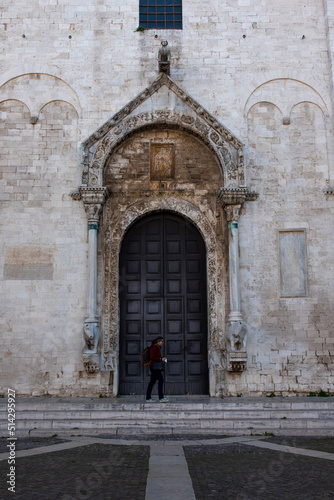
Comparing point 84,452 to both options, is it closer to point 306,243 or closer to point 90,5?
point 306,243

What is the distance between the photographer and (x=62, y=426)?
9008 mm

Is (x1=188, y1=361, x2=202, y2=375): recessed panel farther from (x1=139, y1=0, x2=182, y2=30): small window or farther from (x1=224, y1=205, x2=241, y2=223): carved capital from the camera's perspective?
(x1=139, y1=0, x2=182, y2=30): small window

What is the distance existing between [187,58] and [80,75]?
296 centimetres

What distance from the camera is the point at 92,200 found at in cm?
1220

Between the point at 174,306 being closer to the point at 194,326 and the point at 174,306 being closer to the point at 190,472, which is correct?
the point at 194,326

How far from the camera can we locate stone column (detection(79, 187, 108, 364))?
37.7ft

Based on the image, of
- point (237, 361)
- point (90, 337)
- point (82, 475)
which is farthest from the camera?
point (237, 361)

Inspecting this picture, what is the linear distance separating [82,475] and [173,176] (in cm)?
873

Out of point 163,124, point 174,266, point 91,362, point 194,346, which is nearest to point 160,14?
point 163,124

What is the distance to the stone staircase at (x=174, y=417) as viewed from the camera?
8828 millimetres

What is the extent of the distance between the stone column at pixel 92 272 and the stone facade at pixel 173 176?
35 mm

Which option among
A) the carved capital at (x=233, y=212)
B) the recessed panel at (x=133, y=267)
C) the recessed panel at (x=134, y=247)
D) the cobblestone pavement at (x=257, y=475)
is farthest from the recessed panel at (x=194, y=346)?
the cobblestone pavement at (x=257, y=475)

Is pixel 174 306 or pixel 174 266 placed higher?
pixel 174 266

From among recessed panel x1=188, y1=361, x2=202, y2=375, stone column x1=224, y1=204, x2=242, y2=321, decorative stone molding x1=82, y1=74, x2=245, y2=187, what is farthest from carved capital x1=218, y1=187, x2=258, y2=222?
recessed panel x1=188, y1=361, x2=202, y2=375
